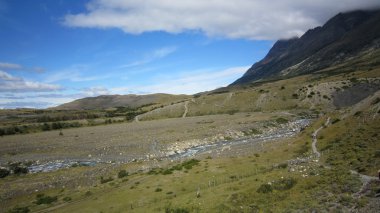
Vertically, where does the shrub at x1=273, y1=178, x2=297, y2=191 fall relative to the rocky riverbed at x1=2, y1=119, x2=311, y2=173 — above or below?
above

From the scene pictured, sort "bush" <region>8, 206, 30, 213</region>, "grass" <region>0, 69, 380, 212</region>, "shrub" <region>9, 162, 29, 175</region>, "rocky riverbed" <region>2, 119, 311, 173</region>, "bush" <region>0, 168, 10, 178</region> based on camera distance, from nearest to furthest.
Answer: "grass" <region>0, 69, 380, 212</region> → "bush" <region>8, 206, 30, 213</region> → "bush" <region>0, 168, 10, 178</region> → "shrub" <region>9, 162, 29, 175</region> → "rocky riverbed" <region>2, 119, 311, 173</region>

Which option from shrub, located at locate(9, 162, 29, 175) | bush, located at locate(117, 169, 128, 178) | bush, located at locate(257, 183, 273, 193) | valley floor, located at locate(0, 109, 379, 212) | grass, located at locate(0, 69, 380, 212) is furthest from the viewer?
shrub, located at locate(9, 162, 29, 175)

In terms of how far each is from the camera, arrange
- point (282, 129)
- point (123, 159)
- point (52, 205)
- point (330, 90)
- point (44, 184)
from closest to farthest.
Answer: point (52, 205)
point (44, 184)
point (123, 159)
point (282, 129)
point (330, 90)

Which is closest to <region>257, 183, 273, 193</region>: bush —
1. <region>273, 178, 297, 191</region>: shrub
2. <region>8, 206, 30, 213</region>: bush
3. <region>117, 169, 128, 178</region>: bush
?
<region>273, 178, 297, 191</region>: shrub

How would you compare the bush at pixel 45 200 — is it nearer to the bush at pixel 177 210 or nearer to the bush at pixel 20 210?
the bush at pixel 20 210

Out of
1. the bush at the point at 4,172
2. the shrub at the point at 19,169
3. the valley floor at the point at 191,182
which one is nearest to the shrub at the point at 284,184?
the valley floor at the point at 191,182

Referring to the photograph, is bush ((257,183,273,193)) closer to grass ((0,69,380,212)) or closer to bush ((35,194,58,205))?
grass ((0,69,380,212))

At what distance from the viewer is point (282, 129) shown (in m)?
110

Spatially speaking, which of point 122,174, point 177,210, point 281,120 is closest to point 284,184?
point 177,210

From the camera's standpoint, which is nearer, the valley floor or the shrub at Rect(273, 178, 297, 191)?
the valley floor

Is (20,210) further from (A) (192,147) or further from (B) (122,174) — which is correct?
(A) (192,147)

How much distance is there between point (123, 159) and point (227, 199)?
1865 inches

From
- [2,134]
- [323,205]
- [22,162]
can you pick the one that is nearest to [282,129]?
[22,162]

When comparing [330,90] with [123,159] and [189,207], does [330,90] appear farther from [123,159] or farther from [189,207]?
[189,207]
